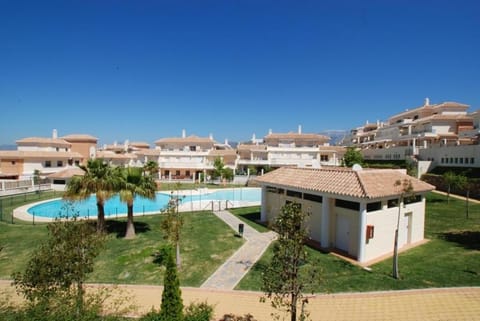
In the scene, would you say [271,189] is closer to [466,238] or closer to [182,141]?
[466,238]

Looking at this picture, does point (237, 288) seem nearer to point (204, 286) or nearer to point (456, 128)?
point (204, 286)

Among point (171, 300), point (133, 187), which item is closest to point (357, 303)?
point (171, 300)

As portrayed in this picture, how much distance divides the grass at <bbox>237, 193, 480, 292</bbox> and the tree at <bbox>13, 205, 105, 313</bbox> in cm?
608

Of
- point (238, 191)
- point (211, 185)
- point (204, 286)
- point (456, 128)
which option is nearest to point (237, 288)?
point (204, 286)

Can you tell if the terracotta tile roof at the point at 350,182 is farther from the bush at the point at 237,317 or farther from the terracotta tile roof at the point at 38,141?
the terracotta tile roof at the point at 38,141

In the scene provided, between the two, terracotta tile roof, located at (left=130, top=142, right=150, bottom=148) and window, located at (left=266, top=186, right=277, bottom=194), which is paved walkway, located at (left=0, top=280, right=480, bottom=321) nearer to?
window, located at (left=266, top=186, right=277, bottom=194)

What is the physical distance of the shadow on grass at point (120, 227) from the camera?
66.2 ft

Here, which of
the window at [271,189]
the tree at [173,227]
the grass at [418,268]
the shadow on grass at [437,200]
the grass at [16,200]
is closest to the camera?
the grass at [418,268]

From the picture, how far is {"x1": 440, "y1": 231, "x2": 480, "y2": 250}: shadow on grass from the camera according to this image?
1569 cm

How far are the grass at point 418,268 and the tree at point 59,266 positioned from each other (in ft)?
19.9

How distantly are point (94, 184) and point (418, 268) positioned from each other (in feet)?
59.2

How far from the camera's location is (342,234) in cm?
1567

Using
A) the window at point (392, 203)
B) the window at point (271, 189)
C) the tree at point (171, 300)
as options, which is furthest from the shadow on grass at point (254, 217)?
the tree at point (171, 300)

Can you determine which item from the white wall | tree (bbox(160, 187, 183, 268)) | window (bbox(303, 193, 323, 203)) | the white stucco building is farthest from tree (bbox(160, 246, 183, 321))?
the white wall
